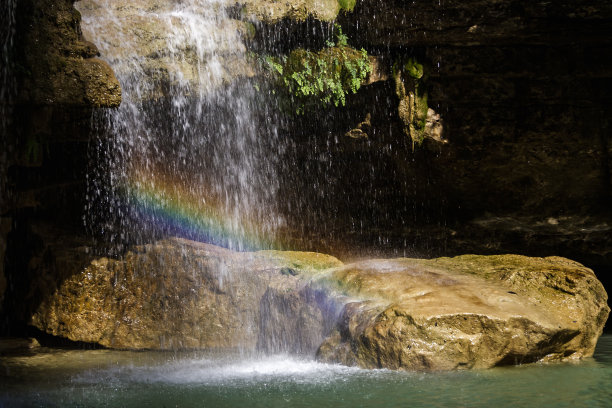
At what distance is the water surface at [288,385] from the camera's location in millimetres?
4281

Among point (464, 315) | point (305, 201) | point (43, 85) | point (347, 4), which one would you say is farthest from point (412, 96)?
point (43, 85)

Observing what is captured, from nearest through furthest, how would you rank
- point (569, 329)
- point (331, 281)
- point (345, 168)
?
point (569, 329), point (331, 281), point (345, 168)

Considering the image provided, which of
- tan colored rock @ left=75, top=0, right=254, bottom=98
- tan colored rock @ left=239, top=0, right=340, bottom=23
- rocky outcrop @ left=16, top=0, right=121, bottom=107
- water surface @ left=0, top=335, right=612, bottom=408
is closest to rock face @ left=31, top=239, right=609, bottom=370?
water surface @ left=0, top=335, right=612, bottom=408

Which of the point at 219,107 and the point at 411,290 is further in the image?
the point at 219,107

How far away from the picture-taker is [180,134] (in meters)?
9.01

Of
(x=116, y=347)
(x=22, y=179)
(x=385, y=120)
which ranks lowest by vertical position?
(x=116, y=347)

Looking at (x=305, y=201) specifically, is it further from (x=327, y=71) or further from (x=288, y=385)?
(x=288, y=385)

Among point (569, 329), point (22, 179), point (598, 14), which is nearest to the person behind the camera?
point (569, 329)

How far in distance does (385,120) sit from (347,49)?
1370 mm

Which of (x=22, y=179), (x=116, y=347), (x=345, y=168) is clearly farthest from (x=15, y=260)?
(x=345, y=168)

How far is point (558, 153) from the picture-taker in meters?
9.33

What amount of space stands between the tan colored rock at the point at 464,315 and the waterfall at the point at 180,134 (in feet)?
11.1

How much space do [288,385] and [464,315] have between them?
1.91m

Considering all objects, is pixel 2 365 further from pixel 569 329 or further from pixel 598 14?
pixel 598 14
